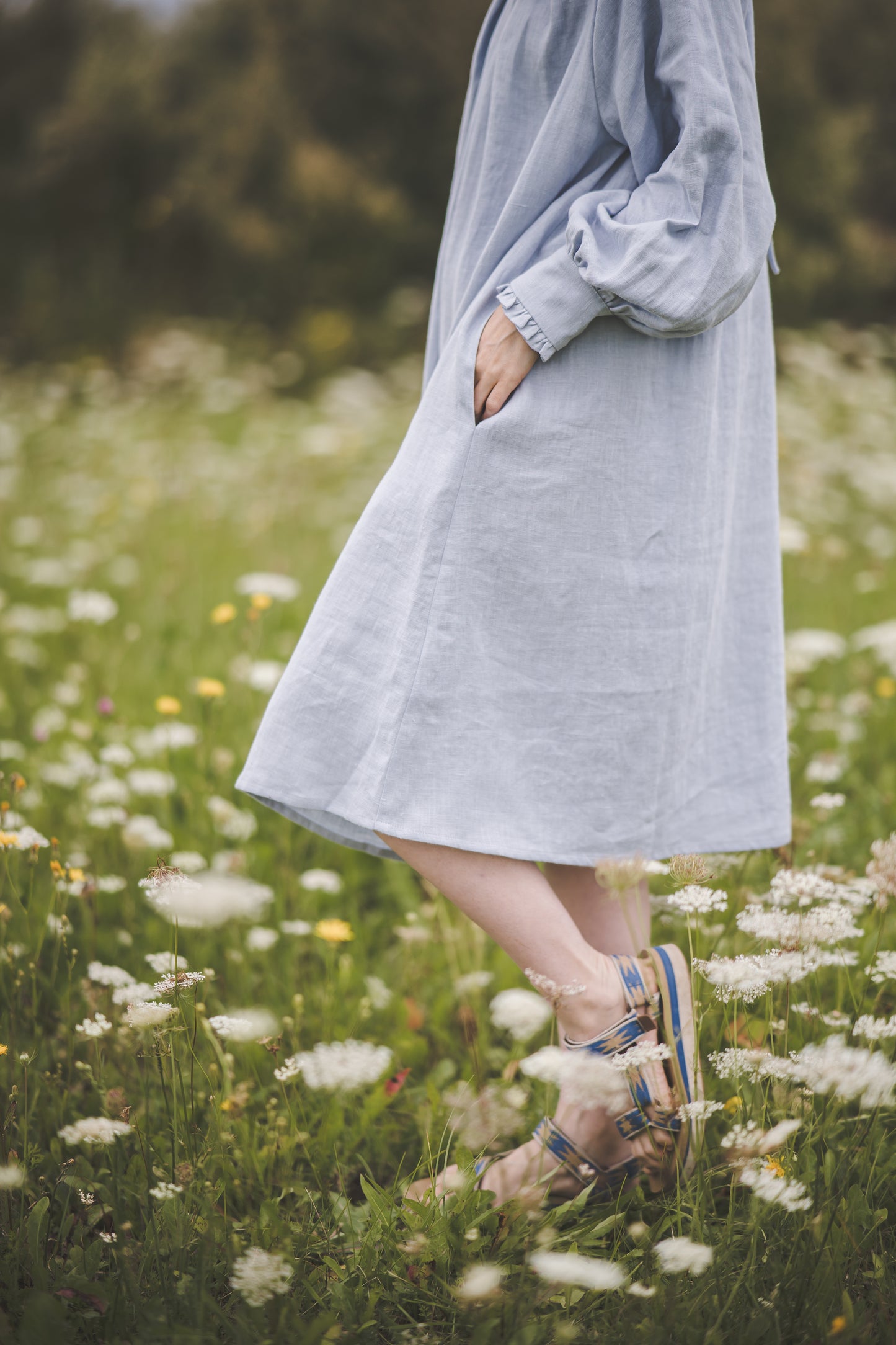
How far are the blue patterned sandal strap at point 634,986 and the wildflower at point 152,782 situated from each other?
45.6 inches

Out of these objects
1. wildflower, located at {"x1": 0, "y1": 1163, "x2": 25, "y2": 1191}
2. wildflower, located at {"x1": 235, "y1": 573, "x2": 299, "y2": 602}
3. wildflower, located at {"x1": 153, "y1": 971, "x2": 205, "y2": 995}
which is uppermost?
wildflower, located at {"x1": 235, "y1": 573, "x2": 299, "y2": 602}

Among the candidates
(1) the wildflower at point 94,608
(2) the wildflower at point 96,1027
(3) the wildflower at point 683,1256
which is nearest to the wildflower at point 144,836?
(1) the wildflower at point 94,608

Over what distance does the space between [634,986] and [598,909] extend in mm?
189

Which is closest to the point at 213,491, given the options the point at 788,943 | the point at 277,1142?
the point at 277,1142

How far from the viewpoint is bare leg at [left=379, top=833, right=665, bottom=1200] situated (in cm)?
116

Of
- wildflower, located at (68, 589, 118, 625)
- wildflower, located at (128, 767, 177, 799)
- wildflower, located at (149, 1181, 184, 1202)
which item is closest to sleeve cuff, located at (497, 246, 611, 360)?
wildflower, located at (149, 1181, 184, 1202)

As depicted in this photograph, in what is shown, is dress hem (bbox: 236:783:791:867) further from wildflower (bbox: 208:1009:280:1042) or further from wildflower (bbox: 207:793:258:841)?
wildflower (bbox: 207:793:258:841)

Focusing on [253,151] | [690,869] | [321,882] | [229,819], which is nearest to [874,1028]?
[690,869]

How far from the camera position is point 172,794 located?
6.71ft

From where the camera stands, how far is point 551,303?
1.08 m

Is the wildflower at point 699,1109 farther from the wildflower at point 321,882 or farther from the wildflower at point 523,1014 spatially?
the wildflower at point 321,882

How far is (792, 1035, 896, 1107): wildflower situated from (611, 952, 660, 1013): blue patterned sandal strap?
223mm

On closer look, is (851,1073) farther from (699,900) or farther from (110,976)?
(110,976)

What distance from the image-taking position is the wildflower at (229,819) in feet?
6.43
